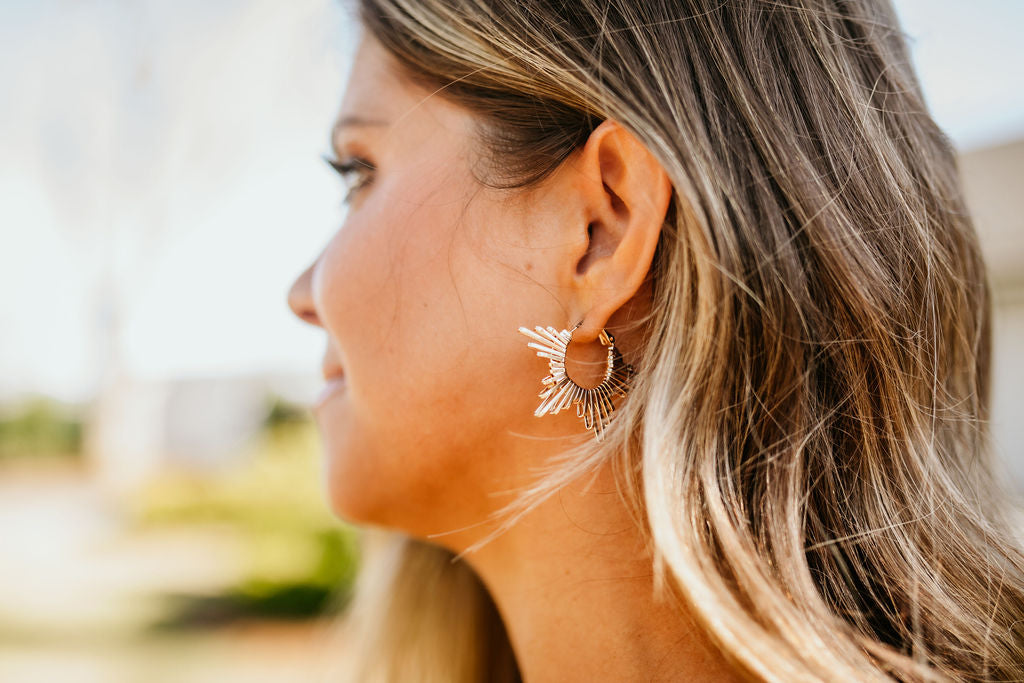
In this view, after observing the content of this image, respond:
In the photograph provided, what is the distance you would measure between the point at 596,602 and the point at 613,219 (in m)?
0.69

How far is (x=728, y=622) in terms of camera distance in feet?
3.51

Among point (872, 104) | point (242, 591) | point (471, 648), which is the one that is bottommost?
point (242, 591)

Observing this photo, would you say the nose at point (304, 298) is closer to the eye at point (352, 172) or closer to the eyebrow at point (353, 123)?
the eye at point (352, 172)

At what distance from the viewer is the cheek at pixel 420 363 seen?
135 cm

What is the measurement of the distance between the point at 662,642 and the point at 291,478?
341 inches

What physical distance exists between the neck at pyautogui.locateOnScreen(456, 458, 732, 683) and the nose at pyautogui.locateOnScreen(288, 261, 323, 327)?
67 cm

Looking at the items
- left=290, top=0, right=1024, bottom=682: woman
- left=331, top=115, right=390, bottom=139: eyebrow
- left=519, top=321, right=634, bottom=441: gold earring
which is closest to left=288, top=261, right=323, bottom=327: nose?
left=290, top=0, right=1024, bottom=682: woman

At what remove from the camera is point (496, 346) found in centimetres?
133

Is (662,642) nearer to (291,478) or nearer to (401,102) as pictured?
(401,102)

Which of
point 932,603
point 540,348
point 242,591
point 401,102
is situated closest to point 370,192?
point 401,102

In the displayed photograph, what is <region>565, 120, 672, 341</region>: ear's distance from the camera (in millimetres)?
1242

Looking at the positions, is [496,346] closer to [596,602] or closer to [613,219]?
[613,219]

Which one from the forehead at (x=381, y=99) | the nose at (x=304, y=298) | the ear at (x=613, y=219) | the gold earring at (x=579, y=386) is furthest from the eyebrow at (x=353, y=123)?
the gold earring at (x=579, y=386)

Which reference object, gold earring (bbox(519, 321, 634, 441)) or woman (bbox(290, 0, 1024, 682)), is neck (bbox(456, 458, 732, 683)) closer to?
woman (bbox(290, 0, 1024, 682))
